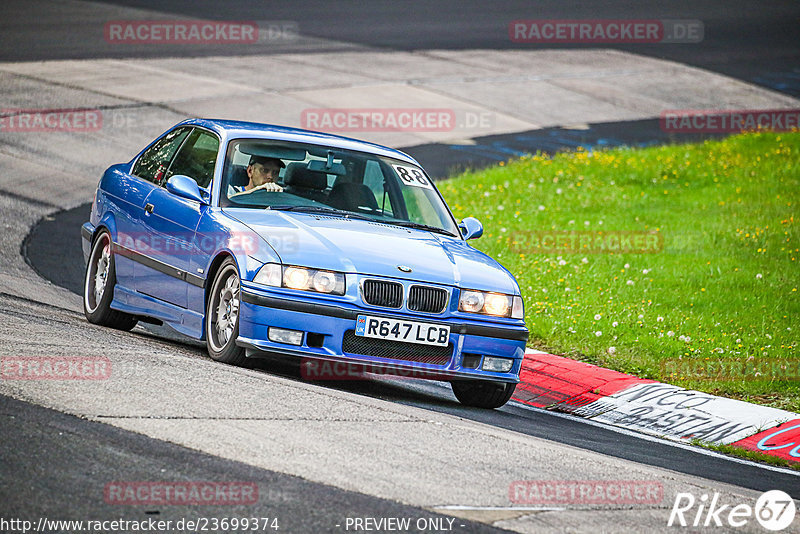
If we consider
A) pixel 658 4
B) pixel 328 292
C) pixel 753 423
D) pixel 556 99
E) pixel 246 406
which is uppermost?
pixel 658 4

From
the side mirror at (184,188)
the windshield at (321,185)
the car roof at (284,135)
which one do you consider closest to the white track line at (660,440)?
the windshield at (321,185)

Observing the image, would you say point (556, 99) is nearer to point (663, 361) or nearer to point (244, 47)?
point (244, 47)

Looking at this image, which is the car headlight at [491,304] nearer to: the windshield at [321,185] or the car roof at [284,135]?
the windshield at [321,185]

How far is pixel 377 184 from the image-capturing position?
9.12 m

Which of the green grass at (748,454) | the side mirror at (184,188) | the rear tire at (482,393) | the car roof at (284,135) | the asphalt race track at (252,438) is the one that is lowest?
the green grass at (748,454)

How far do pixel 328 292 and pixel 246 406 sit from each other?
1.24m

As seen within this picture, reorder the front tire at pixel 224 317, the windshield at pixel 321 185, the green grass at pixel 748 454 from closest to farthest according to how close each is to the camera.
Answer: the front tire at pixel 224 317 → the green grass at pixel 748 454 → the windshield at pixel 321 185

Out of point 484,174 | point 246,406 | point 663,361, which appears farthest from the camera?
point 484,174

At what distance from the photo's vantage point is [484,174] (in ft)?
63.9

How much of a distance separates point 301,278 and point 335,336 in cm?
42

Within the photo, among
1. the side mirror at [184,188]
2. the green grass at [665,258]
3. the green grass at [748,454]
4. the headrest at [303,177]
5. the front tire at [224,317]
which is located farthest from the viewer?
the green grass at [665,258]

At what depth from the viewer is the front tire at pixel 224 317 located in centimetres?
780

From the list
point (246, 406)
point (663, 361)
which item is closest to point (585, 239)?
point (663, 361)

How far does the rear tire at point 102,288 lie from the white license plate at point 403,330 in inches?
107
